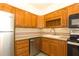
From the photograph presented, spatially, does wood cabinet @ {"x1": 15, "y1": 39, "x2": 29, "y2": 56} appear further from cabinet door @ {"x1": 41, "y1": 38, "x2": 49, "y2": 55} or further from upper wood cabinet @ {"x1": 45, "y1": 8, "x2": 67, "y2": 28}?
upper wood cabinet @ {"x1": 45, "y1": 8, "x2": 67, "y2": 28}

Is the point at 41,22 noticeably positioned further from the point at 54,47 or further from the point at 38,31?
the point at 54,47

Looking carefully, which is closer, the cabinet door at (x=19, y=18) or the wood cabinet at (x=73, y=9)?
the wood cabinet at (x=73, y=9)

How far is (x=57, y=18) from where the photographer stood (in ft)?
12.1

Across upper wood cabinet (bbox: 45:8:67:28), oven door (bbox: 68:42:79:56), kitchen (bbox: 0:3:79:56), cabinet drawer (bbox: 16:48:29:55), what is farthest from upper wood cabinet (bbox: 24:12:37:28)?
oven door (bbox: 68:42:79:56)

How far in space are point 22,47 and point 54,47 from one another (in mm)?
1003

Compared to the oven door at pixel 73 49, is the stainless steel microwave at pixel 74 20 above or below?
above

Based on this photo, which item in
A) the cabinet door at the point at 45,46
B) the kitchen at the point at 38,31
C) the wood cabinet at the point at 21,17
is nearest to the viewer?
the kitchen at the point at 38,31

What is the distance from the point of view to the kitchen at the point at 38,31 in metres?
2.35

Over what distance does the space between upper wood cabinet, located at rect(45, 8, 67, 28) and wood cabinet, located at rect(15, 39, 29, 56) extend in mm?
1250

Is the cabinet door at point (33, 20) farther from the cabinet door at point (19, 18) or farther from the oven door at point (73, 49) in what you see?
the oven door at point (73, 49)

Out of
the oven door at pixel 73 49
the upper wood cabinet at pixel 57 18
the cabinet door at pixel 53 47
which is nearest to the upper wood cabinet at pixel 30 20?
the upper wood cabinet at pixel 57 18

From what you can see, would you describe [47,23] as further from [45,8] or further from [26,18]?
[26,18]

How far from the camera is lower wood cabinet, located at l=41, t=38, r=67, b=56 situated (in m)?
2.90

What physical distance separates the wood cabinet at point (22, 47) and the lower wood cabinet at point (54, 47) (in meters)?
0.82
